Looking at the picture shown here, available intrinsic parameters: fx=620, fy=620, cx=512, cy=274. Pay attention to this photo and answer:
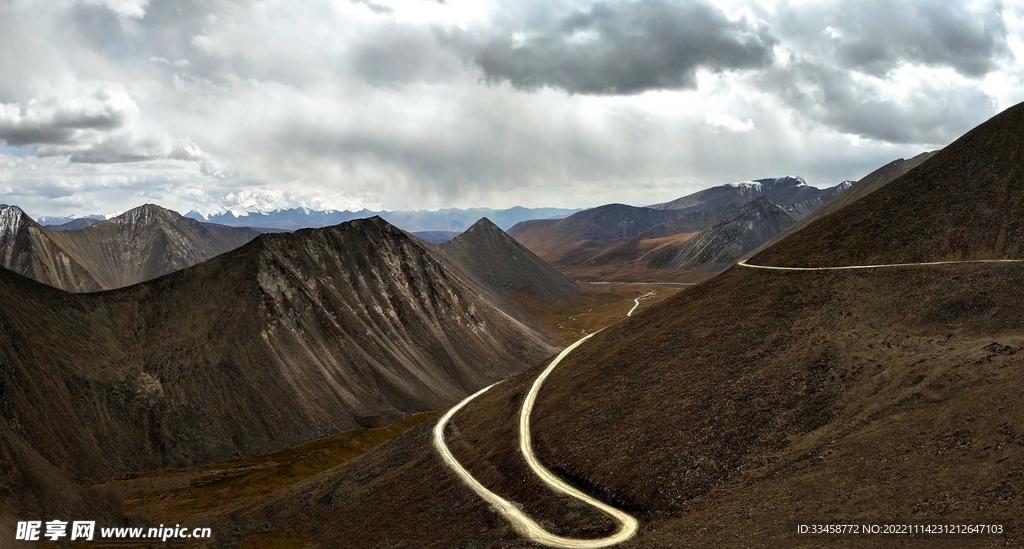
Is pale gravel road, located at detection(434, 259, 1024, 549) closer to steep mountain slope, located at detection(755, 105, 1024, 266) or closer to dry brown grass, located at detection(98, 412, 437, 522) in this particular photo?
steep mountain slope, located at detection(755, 105, 1024, 266)

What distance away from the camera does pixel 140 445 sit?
302 ft

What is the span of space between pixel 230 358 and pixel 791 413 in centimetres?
9009

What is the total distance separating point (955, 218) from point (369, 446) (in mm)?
84424

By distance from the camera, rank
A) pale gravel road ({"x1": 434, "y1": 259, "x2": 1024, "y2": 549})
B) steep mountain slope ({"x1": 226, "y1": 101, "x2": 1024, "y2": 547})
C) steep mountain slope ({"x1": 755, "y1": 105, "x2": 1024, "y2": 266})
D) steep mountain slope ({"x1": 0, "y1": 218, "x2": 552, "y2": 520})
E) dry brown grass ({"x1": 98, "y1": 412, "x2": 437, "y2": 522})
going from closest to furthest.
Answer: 1. steep mountain slope ({"x1": 226, "y1": 101, "x2": 1024, "y2": 547})
2. pale gravel road ({"x1": 434, "y1": 259, "x2": 1024, "y2": 549})
3. steep mountain slope ({"x1": 755, "y1": 105, "x2": 1024, "y2": 266})
4. dry brown grass ({"x1": 98, "y1": 412, "x2": 437, "y2": 522})
5. steep mountain slope ({"x1": 0, "y1": 218, "x2": 552, "y2": 520})

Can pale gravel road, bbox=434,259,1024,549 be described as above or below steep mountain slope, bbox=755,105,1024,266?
below

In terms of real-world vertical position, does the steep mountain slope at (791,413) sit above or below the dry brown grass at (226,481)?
above

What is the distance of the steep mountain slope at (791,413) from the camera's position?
36438mm

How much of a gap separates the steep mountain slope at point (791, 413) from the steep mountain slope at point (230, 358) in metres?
33.1

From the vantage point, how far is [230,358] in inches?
4158

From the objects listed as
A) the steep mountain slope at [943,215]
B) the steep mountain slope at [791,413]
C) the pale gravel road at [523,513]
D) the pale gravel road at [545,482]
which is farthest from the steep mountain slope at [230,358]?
the steep mountain slope at [943,215]

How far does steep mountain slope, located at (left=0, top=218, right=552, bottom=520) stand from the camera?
84625 millimetres

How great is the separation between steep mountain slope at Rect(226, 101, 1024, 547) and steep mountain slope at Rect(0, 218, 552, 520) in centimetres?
3308

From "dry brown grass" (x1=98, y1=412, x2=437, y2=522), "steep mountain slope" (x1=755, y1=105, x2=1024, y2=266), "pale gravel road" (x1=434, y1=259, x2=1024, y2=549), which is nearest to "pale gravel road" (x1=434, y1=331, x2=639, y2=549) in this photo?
"pale gravel road" (x1=434, y1=259, x2=1024, y2=549)

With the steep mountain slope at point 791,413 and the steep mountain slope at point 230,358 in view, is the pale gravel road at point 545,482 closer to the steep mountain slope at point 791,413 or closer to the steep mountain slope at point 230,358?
the steep mountain slope at point 791,413
